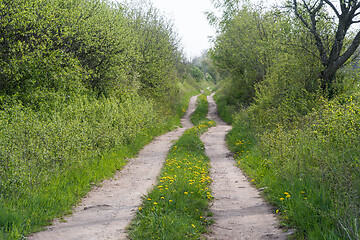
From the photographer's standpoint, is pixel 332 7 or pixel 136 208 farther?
pixel 332 7

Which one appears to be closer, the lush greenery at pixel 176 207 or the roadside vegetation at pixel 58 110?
the lush greenery at pixel 176 207

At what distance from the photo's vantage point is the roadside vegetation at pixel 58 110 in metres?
6.20

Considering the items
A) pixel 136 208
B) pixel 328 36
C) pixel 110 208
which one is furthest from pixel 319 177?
pixel 328 36

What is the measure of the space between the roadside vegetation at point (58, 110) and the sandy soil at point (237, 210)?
10.9 ft

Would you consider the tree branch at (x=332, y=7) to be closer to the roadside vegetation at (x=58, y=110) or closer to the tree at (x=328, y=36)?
the tree at (x=328, y=36)

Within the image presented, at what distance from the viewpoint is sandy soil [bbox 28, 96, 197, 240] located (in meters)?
5.08

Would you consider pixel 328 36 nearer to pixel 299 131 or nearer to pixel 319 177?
pixel 299 131

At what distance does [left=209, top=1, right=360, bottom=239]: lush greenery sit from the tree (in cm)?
17

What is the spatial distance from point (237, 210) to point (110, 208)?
9.30 ft

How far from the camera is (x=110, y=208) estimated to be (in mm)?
6578

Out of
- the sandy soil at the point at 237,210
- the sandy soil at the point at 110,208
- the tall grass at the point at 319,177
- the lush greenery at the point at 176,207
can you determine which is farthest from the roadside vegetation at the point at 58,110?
the tall grass at the point at 319,177

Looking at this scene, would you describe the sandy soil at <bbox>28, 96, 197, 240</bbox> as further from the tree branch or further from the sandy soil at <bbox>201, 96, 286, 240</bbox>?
the tree branch

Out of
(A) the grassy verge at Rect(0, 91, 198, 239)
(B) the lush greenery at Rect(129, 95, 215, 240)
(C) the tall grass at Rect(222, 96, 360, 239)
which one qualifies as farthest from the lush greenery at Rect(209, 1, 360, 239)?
(A) the grassy verge at Rect(0, 91, 198, 239)

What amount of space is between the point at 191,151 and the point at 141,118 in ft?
18.1
